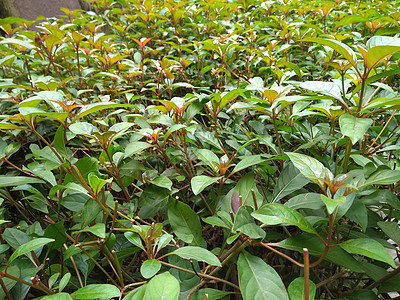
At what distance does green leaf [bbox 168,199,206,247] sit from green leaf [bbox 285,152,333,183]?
0.33 metres

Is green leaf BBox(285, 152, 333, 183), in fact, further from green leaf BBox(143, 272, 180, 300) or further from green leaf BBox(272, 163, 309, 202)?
green leaf BBox(143, 272, 180, 300)

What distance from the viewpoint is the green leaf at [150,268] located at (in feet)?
1.89

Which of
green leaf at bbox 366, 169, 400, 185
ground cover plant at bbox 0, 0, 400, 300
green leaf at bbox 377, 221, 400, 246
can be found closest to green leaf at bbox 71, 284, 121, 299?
ground cover plant at bbox 0, 0, 400, 300

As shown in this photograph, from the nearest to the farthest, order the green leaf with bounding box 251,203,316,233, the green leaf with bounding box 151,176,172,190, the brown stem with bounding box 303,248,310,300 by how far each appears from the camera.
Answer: the brown stem with bounding box 303,248,310,300 < the green leaf with bounding box 251,203,316,233 < the green leaf with bounding box 151,176,172,190

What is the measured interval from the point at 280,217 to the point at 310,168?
124 millimetres

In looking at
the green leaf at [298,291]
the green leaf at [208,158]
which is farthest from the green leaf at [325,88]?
the green leaf at [298,291]

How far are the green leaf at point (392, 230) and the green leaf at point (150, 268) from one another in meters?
0.59

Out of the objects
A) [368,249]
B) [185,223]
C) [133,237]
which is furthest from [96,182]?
[368,249]

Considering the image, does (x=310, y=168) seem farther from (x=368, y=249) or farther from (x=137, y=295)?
(x=137, y=295)

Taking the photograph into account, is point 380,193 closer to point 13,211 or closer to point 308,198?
point 308,198

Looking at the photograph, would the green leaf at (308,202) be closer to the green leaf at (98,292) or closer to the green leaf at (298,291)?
the green leaf at (298,291)

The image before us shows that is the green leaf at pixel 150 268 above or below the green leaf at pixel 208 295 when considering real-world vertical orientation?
above

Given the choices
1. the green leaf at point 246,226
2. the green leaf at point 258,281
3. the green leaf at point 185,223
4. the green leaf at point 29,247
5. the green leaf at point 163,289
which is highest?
the green leaf at point 29,247

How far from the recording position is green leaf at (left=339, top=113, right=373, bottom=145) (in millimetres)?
542
